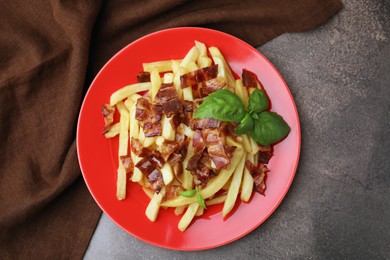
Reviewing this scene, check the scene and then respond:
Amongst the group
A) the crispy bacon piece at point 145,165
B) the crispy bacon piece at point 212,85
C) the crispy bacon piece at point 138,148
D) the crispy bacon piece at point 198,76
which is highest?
the crispy bacon piece at point 198,76

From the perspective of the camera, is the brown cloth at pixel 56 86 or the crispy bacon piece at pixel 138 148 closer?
the crispy bacon piece at pixel 138 148

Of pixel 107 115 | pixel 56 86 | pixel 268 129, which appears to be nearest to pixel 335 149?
pixel 268 129

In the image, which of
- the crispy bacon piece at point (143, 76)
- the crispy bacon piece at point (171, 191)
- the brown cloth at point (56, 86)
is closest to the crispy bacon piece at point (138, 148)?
the crispy bacon piece at point (171, 191)

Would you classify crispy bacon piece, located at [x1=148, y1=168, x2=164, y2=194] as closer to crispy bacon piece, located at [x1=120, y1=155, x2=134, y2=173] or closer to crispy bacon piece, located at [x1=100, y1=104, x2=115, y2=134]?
crispy bacon piece, located at [x1=120, y1=155, x2=134, y2=173]

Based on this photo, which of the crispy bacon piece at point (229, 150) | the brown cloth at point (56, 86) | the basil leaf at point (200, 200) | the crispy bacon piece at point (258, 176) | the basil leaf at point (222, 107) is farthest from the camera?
the brown cloth at point (56, 86)

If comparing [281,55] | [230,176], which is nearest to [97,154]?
[230,176]

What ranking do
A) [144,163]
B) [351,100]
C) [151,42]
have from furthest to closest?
[351,100]
[151,42]
[144,163]

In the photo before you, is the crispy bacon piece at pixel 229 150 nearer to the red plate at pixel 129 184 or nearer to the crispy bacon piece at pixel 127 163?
the red plate at pixel 129 184

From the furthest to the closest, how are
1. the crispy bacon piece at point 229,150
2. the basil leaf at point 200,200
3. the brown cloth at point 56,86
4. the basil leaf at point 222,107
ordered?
the brown cloth at point 56,86
the basil leaf at point 200,200
the crispy bacon piece at point 229,150
the basil leaf at point 222,107

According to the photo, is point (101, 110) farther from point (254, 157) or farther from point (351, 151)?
point (351, 151)
